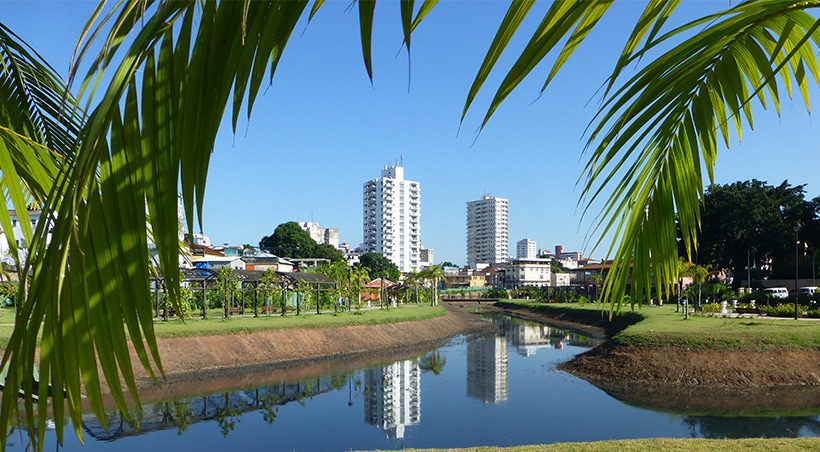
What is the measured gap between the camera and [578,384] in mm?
18266

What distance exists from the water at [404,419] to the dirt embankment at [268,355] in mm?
1289

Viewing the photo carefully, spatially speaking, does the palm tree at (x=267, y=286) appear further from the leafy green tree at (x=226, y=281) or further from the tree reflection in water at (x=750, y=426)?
the tree reflection in water at (x=750, y=426)

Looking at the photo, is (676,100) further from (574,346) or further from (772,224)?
(772,224)

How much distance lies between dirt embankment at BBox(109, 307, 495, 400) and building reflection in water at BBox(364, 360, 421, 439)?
158 centimetres

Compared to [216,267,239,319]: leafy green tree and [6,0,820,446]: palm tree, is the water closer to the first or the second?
[216,267,239,319]: leafy green tree

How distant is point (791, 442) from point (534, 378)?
1185 centimetres

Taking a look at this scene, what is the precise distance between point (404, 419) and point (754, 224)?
38.7m

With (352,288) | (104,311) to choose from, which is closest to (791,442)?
(104,311)

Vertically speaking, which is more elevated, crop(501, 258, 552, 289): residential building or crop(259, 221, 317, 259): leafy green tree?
crop(259, 221, 317, 259): leafy green tree

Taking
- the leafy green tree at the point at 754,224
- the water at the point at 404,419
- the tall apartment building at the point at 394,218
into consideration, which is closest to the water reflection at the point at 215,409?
the water at the point at 404,419

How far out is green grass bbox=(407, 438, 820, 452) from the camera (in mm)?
7531

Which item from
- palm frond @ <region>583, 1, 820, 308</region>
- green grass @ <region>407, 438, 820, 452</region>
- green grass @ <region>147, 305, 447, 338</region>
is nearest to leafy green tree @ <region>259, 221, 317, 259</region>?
green grass @ <region>147, 305, 447, 338</region>

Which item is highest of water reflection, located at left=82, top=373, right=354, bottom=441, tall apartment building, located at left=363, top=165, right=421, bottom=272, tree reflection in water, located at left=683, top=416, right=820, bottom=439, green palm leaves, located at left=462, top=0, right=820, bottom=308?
tall apartment building, located at left=363, top=165, right=421, bottom=272

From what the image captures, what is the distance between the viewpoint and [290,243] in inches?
3524
